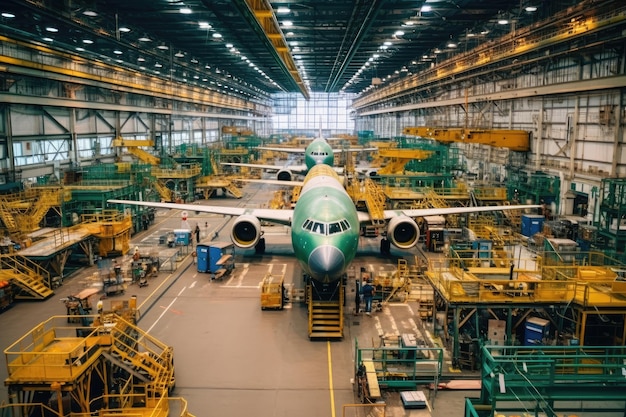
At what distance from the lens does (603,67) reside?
32.4 m

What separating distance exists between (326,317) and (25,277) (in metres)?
17.4

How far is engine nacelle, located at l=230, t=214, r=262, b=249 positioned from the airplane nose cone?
9.17 meters

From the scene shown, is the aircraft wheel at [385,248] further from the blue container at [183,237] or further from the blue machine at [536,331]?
the blue machine at [536,331]

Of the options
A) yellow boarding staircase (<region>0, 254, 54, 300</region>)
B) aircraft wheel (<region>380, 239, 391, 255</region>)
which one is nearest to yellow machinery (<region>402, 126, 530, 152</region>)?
aircraft wheel (<region>380, 239, 391, 255</region>)

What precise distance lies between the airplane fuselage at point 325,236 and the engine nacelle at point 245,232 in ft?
18.1

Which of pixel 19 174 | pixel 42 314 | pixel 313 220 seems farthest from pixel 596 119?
pixel 19 174

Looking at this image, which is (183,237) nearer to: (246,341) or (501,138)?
(246,341)

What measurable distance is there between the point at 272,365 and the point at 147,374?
4618 mm

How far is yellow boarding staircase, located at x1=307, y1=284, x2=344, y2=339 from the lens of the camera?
19.9 metres

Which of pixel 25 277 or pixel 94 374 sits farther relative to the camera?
pixel 25 277

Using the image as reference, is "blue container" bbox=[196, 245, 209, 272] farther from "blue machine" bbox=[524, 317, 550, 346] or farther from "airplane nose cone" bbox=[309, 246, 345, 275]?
"blue machine" bbox=[524, 317, 550, 346]

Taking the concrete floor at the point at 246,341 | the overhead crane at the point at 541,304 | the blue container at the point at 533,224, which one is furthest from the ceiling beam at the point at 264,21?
the blue container at the point at 533,224

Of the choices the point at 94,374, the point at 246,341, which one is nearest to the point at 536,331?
the point at 246,341

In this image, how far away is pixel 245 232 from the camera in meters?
27.7
